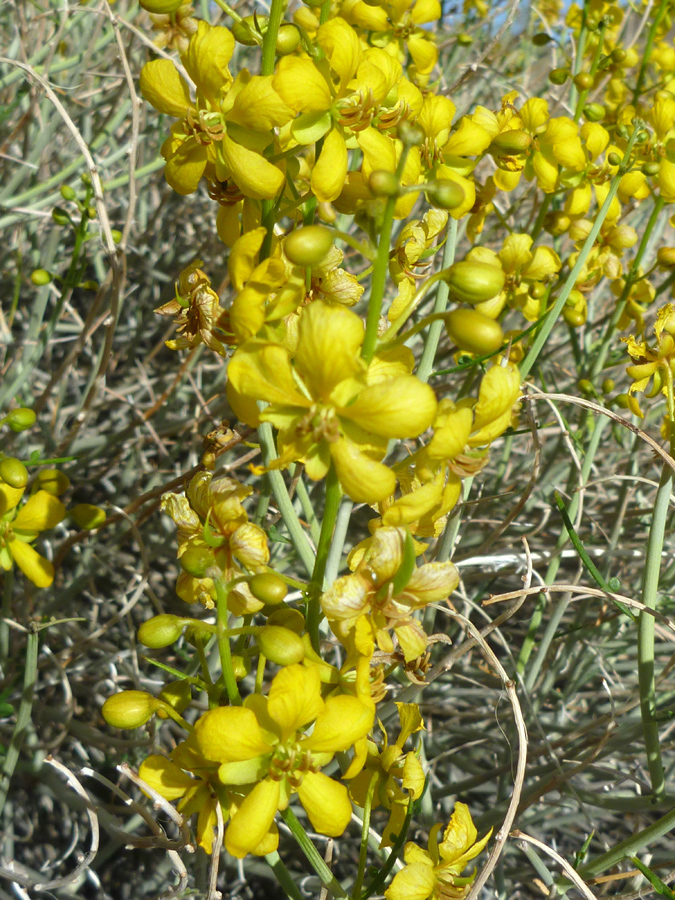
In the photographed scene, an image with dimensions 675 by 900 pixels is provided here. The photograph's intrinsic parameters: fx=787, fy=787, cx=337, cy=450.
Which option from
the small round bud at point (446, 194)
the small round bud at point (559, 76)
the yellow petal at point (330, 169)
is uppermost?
the small round bud at point (559, 76)

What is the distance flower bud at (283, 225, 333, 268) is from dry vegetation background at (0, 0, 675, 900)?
59 cm

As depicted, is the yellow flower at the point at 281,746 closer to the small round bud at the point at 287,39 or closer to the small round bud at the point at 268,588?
the small round bud at the point at 268,588

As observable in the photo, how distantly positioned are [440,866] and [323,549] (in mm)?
480

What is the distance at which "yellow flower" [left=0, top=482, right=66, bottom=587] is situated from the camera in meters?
1.39

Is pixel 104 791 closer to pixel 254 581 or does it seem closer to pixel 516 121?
pixel 254 581

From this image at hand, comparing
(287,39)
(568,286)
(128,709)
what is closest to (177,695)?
(128,709)

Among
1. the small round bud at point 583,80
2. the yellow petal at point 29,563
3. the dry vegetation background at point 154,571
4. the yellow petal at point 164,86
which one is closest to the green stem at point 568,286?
the dry vegetation background at point 154,571

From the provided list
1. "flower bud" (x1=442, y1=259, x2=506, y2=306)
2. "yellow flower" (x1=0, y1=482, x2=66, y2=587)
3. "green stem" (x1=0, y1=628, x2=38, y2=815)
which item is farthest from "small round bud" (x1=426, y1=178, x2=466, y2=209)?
"yellow flower" (x1=0, y1=482, x2=66, y2=587)

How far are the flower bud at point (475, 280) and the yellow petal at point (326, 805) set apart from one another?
0.52 metres

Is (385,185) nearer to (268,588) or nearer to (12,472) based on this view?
(268,588)

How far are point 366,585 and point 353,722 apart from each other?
0.44ft

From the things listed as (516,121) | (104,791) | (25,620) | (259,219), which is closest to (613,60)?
(516,121)

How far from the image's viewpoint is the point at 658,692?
6.16 feet

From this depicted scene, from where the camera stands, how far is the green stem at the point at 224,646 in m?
0.82
